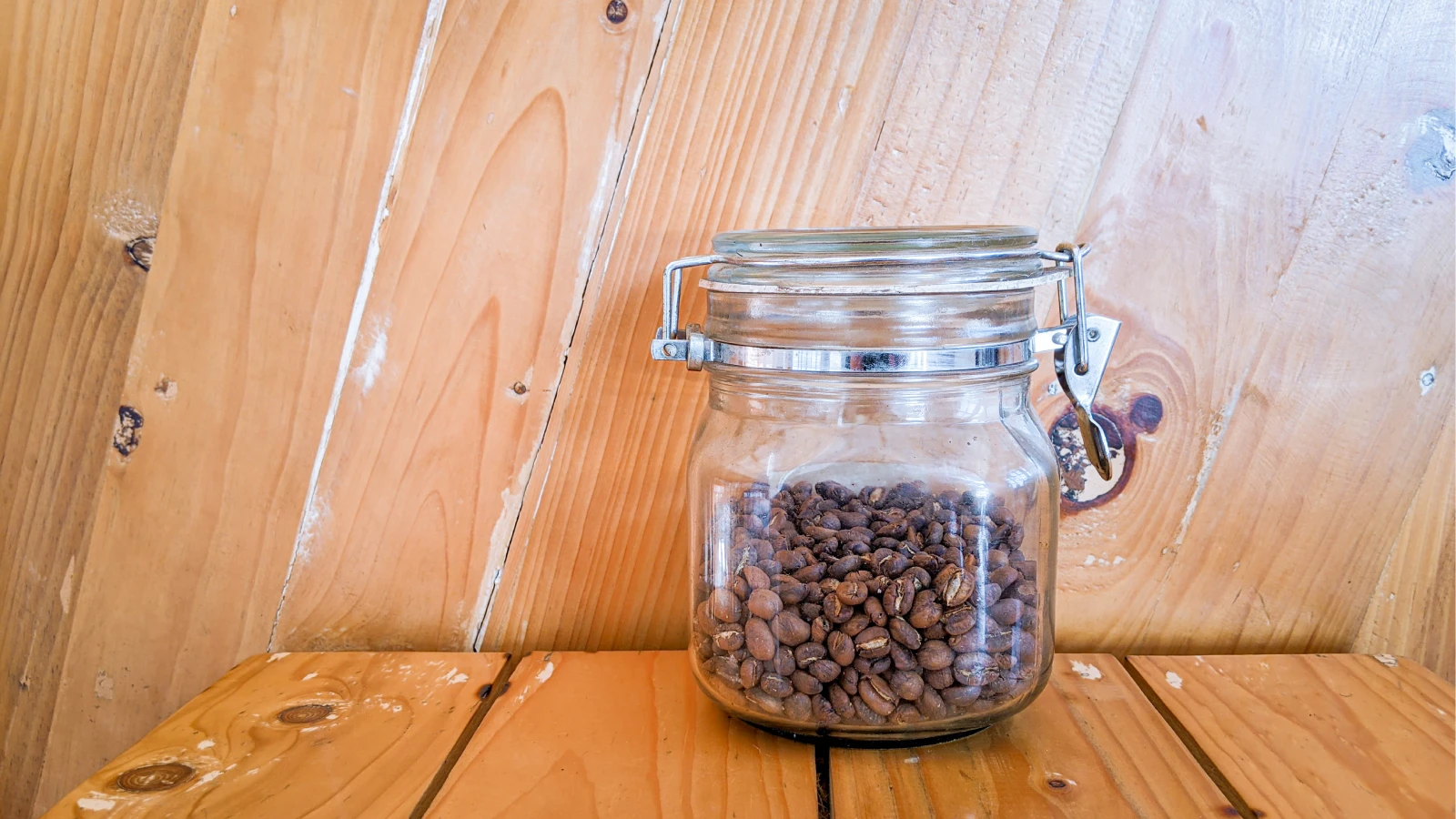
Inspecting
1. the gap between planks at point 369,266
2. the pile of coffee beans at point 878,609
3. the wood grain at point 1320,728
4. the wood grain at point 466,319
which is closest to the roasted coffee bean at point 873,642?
the pile of coffee beans at point 878,609

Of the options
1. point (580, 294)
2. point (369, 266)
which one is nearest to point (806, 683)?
point (580, 294)

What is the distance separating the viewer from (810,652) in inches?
25.8

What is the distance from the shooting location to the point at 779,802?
0.63 m

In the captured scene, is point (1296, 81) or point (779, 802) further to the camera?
point (1296, 81)

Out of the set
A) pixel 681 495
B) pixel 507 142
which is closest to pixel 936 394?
pixel 681 495

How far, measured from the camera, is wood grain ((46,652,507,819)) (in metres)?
0.64

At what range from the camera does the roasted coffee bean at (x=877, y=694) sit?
0.65 m

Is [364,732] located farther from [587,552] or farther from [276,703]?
[587,552]

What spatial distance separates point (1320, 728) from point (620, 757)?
54 cm

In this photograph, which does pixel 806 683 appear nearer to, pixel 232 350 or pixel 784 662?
A: pixel 784 662

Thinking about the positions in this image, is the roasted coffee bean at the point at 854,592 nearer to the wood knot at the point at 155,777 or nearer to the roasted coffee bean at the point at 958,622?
the roasted coffee bean at the point at 958,622

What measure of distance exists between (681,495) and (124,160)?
580mm

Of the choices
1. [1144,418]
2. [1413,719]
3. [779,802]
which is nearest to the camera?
[779,802]

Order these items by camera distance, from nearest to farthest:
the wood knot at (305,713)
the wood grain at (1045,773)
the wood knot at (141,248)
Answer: the wood grain at (1045,773) < the wood knot at (305,713) < the wood knot at (141,248)
